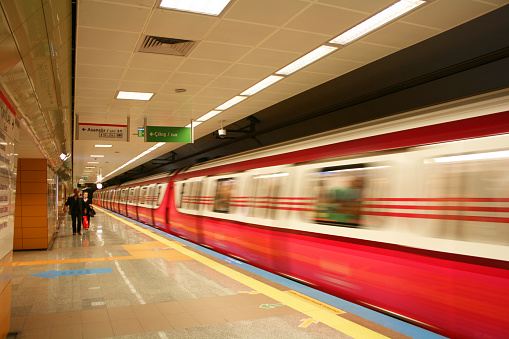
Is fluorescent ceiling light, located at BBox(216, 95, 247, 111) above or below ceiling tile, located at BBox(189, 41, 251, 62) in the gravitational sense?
above

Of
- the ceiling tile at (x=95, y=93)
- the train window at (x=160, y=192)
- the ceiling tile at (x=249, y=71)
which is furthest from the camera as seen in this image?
the train window at (x=160, y=192)

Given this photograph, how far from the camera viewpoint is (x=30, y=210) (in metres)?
10.0

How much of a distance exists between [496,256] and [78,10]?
4584mm

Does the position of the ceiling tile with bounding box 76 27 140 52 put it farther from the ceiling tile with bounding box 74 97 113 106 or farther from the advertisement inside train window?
the advertisement inside train window

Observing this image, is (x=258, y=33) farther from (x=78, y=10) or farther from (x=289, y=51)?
(x=78, y=10)

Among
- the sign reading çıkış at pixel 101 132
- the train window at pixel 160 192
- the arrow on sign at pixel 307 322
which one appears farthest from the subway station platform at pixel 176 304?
the train window at pixel 160 192

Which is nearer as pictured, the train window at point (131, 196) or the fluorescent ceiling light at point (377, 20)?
the fluorescent ceiling light at point (377, 20)

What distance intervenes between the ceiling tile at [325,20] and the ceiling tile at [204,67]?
5.46 feet

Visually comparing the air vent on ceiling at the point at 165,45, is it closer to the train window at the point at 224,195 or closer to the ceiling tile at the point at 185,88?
the ceiling tile at the point at 185,88

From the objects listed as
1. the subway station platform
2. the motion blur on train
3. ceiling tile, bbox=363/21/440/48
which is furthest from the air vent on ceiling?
the subway station platform

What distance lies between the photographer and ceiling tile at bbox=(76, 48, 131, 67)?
5598 mm

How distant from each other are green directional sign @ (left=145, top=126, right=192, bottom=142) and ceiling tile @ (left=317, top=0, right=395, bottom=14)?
7.23m

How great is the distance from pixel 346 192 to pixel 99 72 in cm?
431

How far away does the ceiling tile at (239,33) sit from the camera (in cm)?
477
